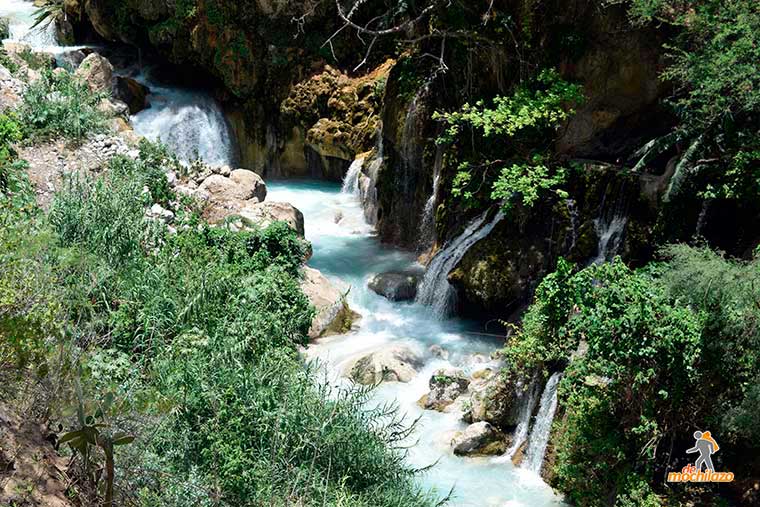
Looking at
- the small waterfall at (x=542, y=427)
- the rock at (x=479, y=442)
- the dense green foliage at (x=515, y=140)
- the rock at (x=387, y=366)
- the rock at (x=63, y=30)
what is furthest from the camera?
the rock at (x=63, y=30)

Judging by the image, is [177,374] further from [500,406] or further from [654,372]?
[654,372]

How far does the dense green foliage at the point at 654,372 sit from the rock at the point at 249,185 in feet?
20.1

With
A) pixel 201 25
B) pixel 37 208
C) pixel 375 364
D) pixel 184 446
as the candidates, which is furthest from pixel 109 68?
pixel 184 446

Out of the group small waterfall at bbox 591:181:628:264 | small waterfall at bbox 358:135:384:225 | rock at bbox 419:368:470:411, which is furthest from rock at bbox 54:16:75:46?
small waterfall at bbox 591:181:628:264

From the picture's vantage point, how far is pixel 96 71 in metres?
17.5

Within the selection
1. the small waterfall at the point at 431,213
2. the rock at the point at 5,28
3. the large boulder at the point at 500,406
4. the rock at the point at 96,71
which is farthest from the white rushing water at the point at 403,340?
the rock at the point at 5,28

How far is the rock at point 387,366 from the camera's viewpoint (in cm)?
1116

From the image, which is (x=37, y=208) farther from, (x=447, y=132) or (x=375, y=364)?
(x=447, y=132)

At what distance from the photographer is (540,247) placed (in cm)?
1214

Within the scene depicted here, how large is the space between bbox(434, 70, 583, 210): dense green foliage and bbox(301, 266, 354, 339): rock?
2.73m

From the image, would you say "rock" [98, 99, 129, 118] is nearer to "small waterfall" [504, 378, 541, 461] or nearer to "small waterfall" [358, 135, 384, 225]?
"small waterfall" [358, 135, 384, 225]

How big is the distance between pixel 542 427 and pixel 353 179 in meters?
10.1

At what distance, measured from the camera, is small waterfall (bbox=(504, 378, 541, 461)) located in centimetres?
973

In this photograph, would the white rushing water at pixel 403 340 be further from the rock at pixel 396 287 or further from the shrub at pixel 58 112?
the shrub at pixel 58 112
